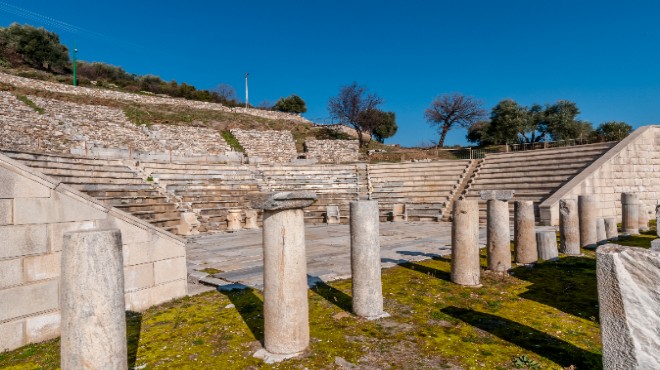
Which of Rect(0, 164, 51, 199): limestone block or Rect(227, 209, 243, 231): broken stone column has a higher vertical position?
Rect(0, 164, 51, 199): limestone block

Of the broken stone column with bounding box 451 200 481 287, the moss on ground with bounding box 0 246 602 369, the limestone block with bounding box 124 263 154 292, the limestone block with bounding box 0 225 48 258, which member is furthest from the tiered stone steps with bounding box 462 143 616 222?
the limestone block with bounding box 0 225 48 258

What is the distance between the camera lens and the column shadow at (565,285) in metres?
5.88

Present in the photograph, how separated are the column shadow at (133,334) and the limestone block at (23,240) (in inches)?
60.5

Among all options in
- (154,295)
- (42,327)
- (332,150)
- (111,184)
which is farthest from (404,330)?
(332,150)

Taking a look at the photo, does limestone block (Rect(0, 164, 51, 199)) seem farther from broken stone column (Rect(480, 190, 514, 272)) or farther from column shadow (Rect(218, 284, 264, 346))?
broken stone column (Rect(480, 190, 514, 272))

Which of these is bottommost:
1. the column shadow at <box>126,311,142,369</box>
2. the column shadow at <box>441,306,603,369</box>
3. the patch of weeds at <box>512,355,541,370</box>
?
the column shadow at <box>441,306,603,369</box>

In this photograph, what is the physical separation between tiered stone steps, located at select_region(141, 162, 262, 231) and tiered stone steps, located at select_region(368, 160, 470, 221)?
7.11 m

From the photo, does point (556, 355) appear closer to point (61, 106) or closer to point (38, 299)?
point (38, 299)

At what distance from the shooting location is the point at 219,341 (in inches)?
189

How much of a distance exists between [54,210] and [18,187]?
1.72ft

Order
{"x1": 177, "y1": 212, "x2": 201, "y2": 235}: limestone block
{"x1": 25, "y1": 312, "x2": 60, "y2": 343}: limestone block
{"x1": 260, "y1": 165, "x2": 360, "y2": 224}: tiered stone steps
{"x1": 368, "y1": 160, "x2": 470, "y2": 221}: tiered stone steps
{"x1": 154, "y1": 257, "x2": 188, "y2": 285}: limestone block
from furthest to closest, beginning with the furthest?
{"x1": 260, "y1": 165, "x2": 360, "y2": 224}: tiered stone steps < {"x1": 368, "y1": 160, "x2": 470, "y2": 221}: tiered stone steps < {"x1": 177, "y1": 212, "x2": 201, "y2": 235}: limestone block < {"x1": 154, "y1": 257, "x2": 188, "y2": 285}: limestone block < {"x1": 25, "y1": 312, "x2": 60, "y2": 343}: limestone block

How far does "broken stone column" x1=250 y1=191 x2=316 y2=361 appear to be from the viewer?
438 centimetres

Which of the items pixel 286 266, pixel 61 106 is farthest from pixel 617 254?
pixel 61 106

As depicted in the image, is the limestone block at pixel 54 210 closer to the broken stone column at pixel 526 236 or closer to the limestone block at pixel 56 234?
the limestone block at pixel 56 234
